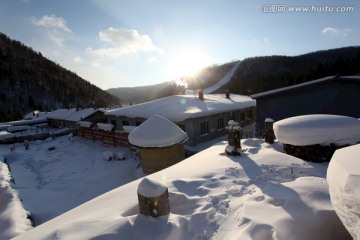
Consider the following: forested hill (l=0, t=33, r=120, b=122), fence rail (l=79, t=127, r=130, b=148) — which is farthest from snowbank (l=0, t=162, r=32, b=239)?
forested hill (l=0, t=33, r=120, b=122)

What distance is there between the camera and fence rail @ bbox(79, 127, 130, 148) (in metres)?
19.2

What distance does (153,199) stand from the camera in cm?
394

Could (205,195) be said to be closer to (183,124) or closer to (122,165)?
(122,165)

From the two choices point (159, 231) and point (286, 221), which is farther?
point (159, 231)

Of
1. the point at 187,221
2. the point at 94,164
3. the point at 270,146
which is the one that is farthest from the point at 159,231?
the point at 94,164

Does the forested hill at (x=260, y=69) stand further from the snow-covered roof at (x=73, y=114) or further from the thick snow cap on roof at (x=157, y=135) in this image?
the thick snow cap on roof at (x=157, y=135)

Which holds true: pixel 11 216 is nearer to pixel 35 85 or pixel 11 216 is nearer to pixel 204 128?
pixel 204 128

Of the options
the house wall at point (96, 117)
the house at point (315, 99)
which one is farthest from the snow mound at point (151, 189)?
the house wall at point (96, 117)

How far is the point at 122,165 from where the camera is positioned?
50.3 ft

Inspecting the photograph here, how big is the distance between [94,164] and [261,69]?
89.0 metres

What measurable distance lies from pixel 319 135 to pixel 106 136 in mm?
17814

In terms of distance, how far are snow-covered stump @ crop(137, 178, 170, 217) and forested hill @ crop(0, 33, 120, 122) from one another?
71.5 meters

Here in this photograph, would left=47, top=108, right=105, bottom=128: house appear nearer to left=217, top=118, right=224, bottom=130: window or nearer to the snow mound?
left=217, top=118, right=224, bottom=130: window

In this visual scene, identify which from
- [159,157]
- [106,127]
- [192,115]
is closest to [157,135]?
[159,157]
